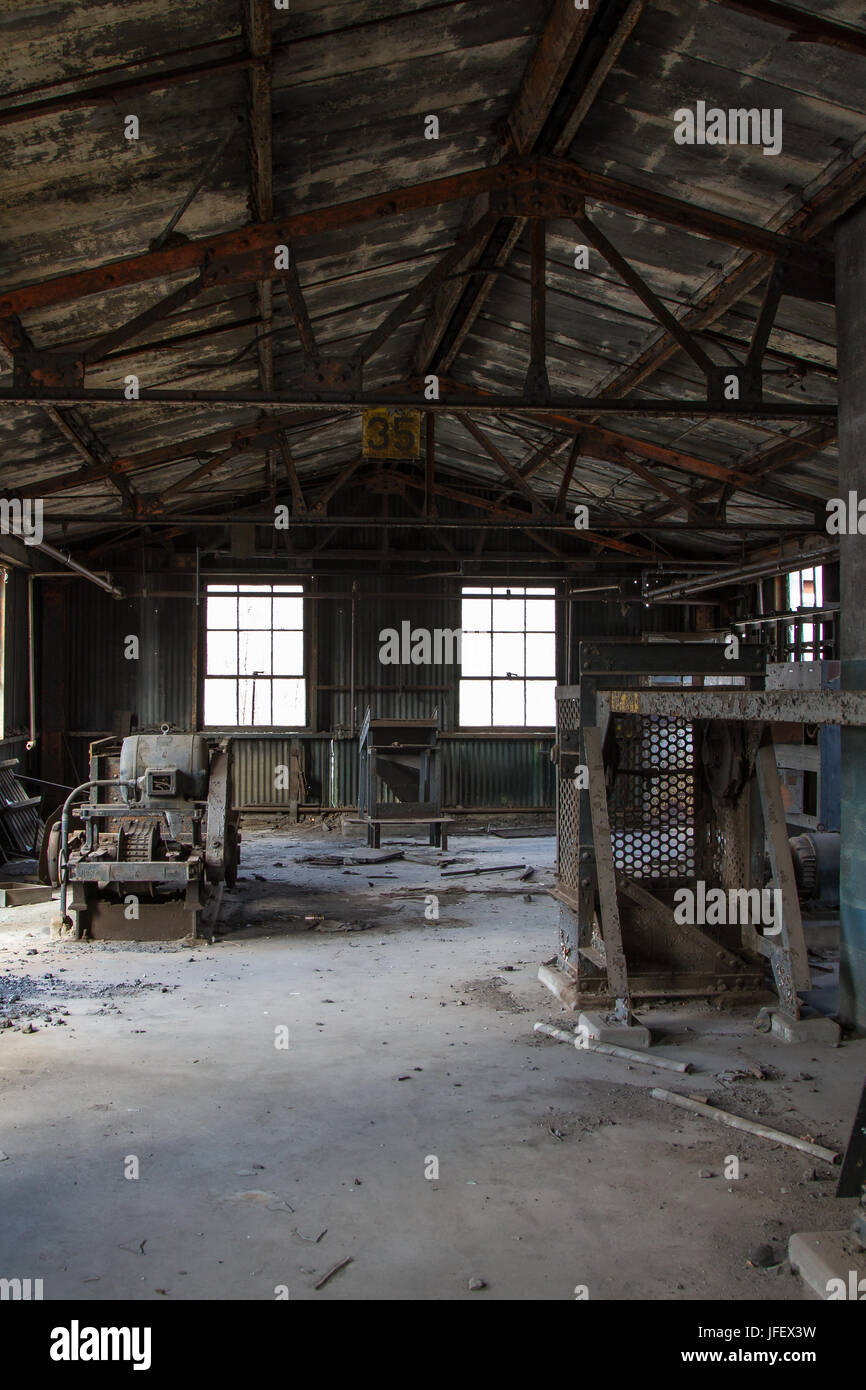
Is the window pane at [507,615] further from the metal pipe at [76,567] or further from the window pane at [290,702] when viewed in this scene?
the metal pipe at [76,567]

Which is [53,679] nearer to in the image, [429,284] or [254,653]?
[254,653]

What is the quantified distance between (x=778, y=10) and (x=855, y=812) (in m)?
4.46

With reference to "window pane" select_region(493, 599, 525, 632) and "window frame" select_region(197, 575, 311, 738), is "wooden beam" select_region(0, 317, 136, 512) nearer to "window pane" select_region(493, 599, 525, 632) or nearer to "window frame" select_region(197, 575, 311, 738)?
"window frame" select_region(197, 575, 311, 738)

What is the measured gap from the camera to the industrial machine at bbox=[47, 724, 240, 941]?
881cm

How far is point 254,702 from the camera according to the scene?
1794 cm

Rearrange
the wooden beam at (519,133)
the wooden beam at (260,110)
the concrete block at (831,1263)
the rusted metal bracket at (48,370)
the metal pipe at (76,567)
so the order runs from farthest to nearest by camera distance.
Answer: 1. the metal pipe at (76,567)
2. the rusted metal bracket at (48,370)
3. the wooden beam at (519,133)
4. the wooden beam at (260,110)
5. the concrete block at (831,1263)

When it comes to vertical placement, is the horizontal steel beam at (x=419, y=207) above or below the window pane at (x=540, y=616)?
above

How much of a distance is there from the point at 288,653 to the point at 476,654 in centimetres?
341

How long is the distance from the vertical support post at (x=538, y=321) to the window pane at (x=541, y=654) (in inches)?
451

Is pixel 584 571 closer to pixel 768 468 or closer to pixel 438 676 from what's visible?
pixel 438 676

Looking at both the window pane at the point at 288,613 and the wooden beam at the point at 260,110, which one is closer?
the wooden beam at the point at 260,110

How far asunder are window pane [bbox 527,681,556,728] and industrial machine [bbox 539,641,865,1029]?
426 inches

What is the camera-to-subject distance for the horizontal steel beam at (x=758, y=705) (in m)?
3.65

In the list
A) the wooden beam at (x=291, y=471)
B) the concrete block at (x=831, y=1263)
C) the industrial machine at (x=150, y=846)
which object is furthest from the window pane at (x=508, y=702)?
the concrete block at (x=831, y=1263)
